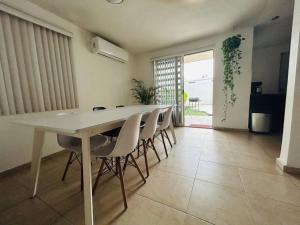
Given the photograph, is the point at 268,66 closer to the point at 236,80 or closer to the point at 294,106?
the point at 236,80

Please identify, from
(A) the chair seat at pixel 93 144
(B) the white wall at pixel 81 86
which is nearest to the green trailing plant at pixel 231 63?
(B) the white wall at pixel 81 86

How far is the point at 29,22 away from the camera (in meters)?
1.94

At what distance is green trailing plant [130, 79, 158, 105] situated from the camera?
4.08m

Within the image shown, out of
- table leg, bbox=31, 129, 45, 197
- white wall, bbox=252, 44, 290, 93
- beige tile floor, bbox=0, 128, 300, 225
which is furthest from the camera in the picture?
white wall, bbox=252, 44, 290, 93

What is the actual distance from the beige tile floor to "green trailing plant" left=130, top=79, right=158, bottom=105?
228 centimetres

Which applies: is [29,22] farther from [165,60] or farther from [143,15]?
[165,60]

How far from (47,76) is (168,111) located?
2.05 metres

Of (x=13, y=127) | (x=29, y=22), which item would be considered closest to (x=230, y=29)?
(x=29, y=22)

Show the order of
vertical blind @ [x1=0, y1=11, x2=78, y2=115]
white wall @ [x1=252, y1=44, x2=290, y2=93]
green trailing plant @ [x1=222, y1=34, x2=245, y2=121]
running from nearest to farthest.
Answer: vertical blind @ [x1=0, y1=11, x2=78, y2=115], green trailing plant @ [x1=222, y1=34, x2=245, y2=121], white wall @ [x1=252, y1=44, x2=290, y2=93]

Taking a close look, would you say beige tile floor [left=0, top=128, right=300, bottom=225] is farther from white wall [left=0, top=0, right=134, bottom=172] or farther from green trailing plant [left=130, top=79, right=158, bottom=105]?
green trailing plant [left=130, top=79, right=158, bottom=105]

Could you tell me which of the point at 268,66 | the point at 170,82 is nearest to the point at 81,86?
the point at 170,82

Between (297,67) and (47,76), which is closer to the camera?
(297,67)

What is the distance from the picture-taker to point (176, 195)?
4.36 feet

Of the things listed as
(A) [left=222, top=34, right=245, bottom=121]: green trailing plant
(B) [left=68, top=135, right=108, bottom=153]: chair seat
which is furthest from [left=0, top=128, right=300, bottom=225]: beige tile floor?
(A) [left=222, top=34, right=245, bottom=121]: green trailing plant
